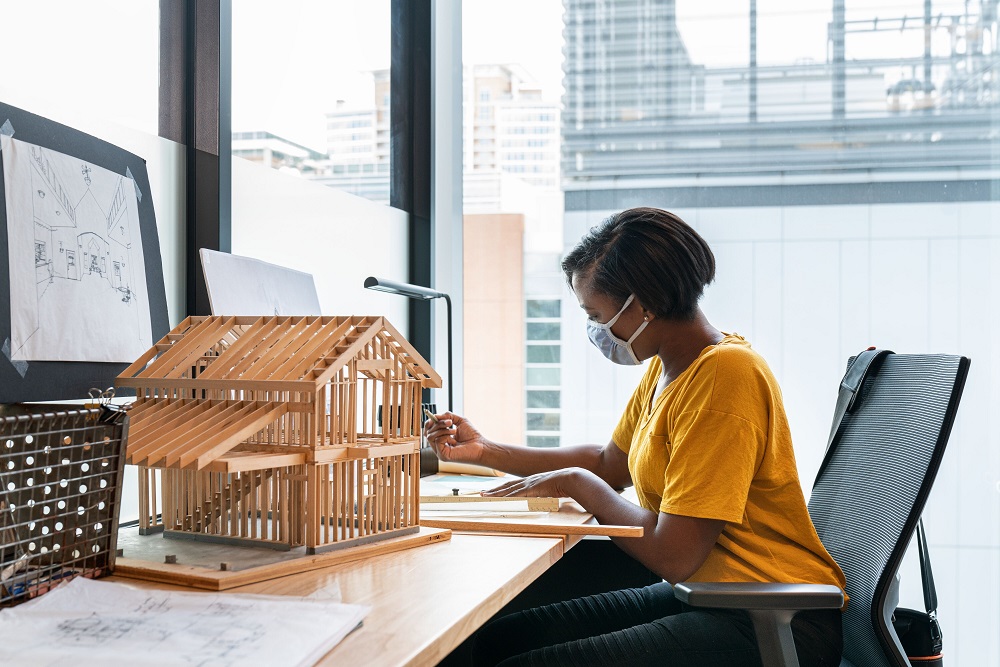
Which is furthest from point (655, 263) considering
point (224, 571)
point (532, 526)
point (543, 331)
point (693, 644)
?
point (543, 331)

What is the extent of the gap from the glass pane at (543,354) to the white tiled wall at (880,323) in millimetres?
42

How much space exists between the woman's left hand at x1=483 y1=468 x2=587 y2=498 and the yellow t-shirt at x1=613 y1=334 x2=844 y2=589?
0.56ft

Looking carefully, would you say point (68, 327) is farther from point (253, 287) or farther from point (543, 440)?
point (543, 440)

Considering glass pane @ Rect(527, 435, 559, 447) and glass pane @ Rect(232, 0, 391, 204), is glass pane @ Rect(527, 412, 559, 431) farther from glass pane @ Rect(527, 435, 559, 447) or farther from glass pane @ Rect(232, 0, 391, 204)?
glass pane @ Rect(232, 0, 391, 204)

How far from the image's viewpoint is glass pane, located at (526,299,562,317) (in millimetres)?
2861

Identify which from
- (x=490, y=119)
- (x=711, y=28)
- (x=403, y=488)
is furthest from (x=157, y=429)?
(x=711, y=28)

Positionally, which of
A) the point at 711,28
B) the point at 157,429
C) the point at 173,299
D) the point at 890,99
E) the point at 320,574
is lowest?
the point at 320,574

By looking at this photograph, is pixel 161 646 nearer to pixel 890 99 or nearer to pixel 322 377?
pixel 322 377

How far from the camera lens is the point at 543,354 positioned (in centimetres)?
286

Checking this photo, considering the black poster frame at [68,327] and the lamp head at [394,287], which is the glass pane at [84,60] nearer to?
the black poster frame at [68,327]

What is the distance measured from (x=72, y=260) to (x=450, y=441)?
0.80 meters

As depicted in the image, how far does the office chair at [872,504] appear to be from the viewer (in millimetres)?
1087

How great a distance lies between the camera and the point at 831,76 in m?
2.71

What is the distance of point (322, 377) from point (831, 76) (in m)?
2.20
